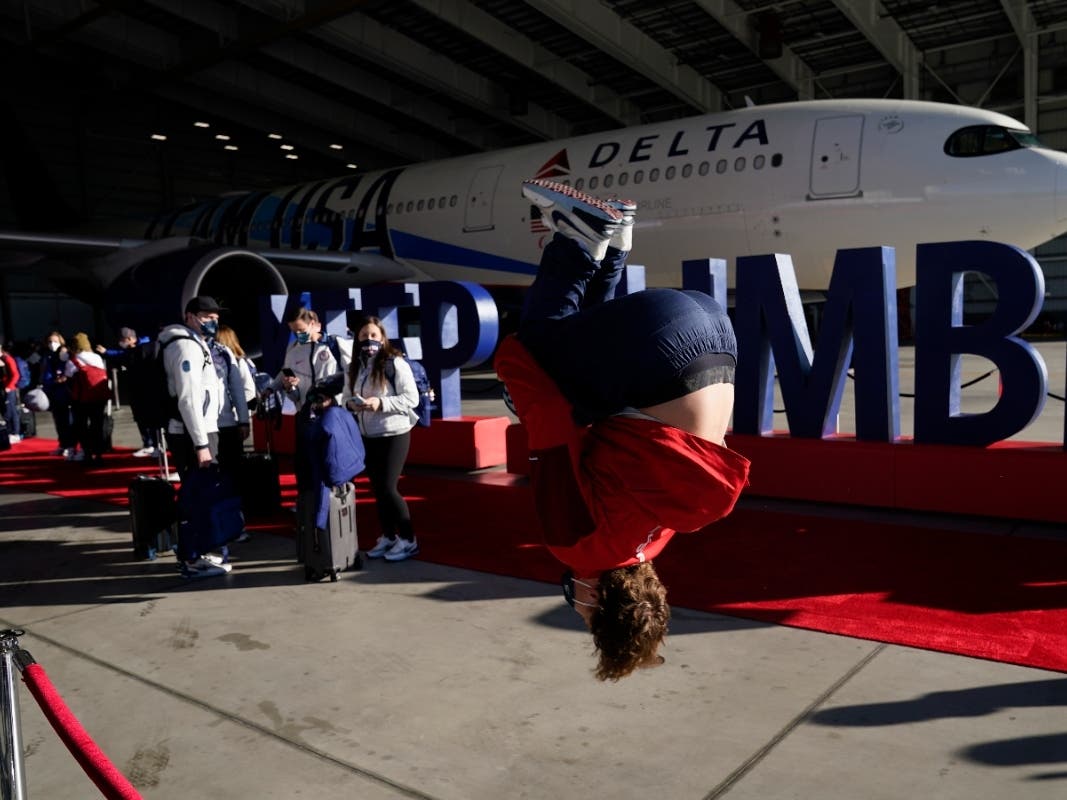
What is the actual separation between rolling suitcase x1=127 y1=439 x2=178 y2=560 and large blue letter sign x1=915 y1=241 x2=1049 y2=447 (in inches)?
183

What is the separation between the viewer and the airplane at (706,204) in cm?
970

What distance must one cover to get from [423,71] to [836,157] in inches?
553

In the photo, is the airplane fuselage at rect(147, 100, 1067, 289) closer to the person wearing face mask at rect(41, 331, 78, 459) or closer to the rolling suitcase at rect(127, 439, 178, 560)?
the person wearing face mask at rect(41, 331, 78, 459)

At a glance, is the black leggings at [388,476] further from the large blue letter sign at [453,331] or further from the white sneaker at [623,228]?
the white sneaker at [623,228]

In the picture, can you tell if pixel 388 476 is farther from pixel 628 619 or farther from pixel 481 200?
pixel 481 200

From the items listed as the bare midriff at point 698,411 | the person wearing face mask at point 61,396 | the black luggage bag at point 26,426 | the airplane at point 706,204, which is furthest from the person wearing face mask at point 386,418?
the black luggage bag at point 26,426

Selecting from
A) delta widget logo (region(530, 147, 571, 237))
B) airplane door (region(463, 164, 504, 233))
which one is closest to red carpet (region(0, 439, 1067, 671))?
delta widget logo (region(530, 147, 571, 237))

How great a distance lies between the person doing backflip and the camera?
1.36 m

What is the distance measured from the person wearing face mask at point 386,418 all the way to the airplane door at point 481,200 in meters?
9.30

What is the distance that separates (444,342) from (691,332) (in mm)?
6532

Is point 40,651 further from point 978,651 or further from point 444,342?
point 444,342

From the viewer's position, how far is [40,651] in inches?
143

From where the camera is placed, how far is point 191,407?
4.59 m

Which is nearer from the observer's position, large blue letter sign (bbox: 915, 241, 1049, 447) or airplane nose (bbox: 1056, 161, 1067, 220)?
large blue letter sign (bbox: 915, 241, 1049, 447)
